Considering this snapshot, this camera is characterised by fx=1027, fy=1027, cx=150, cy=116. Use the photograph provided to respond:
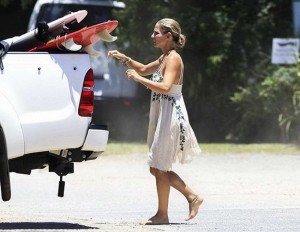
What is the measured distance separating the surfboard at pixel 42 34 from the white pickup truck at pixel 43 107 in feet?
0.85

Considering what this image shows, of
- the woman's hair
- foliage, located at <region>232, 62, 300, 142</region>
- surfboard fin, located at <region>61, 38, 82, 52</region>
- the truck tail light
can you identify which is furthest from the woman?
foliage, located at <region>232, 62, 300, 142</region>

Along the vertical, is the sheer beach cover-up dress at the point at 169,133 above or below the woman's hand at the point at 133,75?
below

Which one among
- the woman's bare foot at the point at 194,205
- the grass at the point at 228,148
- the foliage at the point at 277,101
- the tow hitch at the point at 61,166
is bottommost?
the grass at the point at 228,148

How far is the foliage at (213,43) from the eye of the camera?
63.2 ft

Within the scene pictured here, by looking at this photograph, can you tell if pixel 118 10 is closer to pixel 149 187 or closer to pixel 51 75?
pixel 149 187

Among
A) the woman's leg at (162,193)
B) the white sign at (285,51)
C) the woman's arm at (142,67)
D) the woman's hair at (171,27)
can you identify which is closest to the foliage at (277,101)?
the white sign at (285,51)

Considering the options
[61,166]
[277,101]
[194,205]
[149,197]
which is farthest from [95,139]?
[277,101]

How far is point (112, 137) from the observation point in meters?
20.5

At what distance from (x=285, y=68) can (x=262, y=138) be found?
146 cm

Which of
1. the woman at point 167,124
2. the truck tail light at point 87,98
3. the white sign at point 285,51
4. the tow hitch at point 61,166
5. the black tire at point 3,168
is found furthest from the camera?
the white sign at point 285,51

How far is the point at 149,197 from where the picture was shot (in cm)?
1220

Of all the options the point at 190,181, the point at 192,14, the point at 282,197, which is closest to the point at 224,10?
the point at 192,14

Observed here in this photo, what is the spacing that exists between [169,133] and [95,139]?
75 cm

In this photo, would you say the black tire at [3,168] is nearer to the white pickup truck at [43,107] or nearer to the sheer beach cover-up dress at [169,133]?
the white pickup truck at [43,107]
